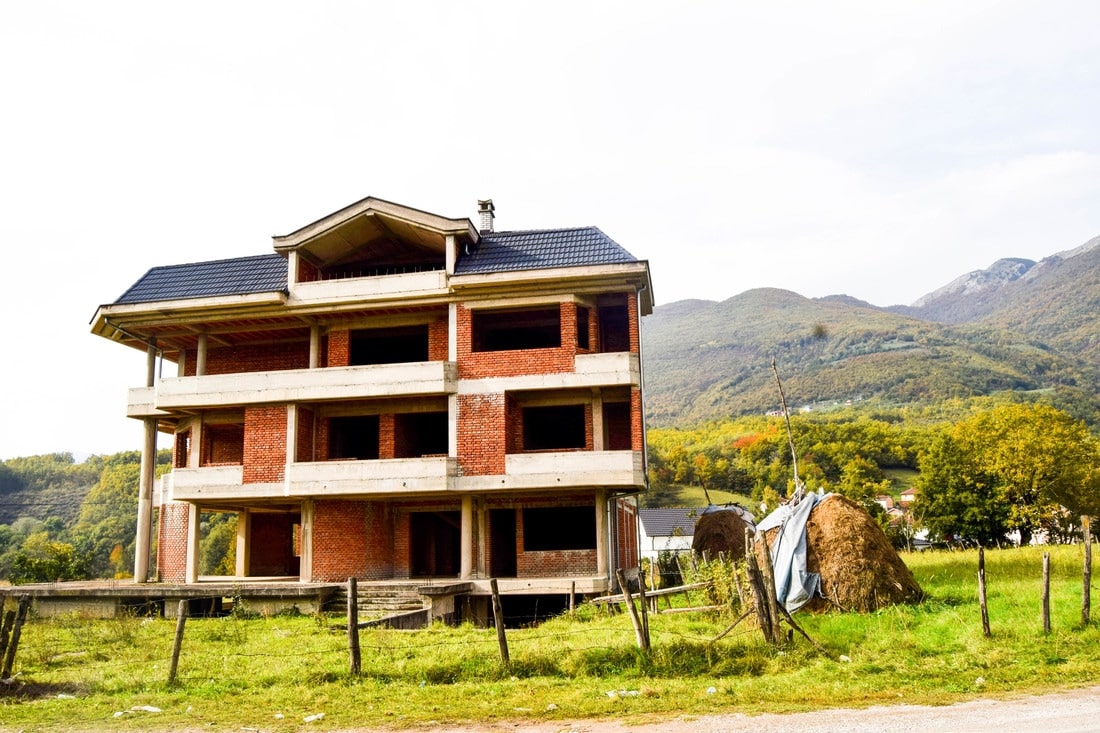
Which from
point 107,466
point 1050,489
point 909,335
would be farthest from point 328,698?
point 909,335

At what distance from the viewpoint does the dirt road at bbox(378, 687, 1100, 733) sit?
8.61 metres

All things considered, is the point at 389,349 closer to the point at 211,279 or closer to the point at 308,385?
the point at 308,385

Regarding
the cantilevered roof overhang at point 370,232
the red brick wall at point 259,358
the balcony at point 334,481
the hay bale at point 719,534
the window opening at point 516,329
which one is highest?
the cantilevered roof overhang at point 370,232

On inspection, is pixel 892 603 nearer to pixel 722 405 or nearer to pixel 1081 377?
pixel 722 405

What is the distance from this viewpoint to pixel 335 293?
2647 centimetres

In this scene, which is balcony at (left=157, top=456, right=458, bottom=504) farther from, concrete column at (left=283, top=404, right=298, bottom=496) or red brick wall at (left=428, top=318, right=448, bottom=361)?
red brick wall at (left=428, top=318, right=448, bottom=361)

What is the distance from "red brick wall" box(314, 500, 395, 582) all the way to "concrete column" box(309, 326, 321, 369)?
4304 mm

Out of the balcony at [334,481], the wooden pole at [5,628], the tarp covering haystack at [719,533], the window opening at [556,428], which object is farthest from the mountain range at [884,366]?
the wooden pole at [5,628]

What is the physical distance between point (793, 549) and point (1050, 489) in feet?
115

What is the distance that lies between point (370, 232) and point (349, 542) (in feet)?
31.4

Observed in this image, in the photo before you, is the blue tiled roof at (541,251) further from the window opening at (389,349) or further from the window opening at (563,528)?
the window opening at (563,528)

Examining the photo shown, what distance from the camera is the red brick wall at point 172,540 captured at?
30406 mm

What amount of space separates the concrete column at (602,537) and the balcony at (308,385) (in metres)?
5.30

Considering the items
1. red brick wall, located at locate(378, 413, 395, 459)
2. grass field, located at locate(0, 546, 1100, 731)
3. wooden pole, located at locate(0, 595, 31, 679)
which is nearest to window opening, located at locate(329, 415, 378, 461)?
red brick wall, located at locate(378, 413, 395, 459)
